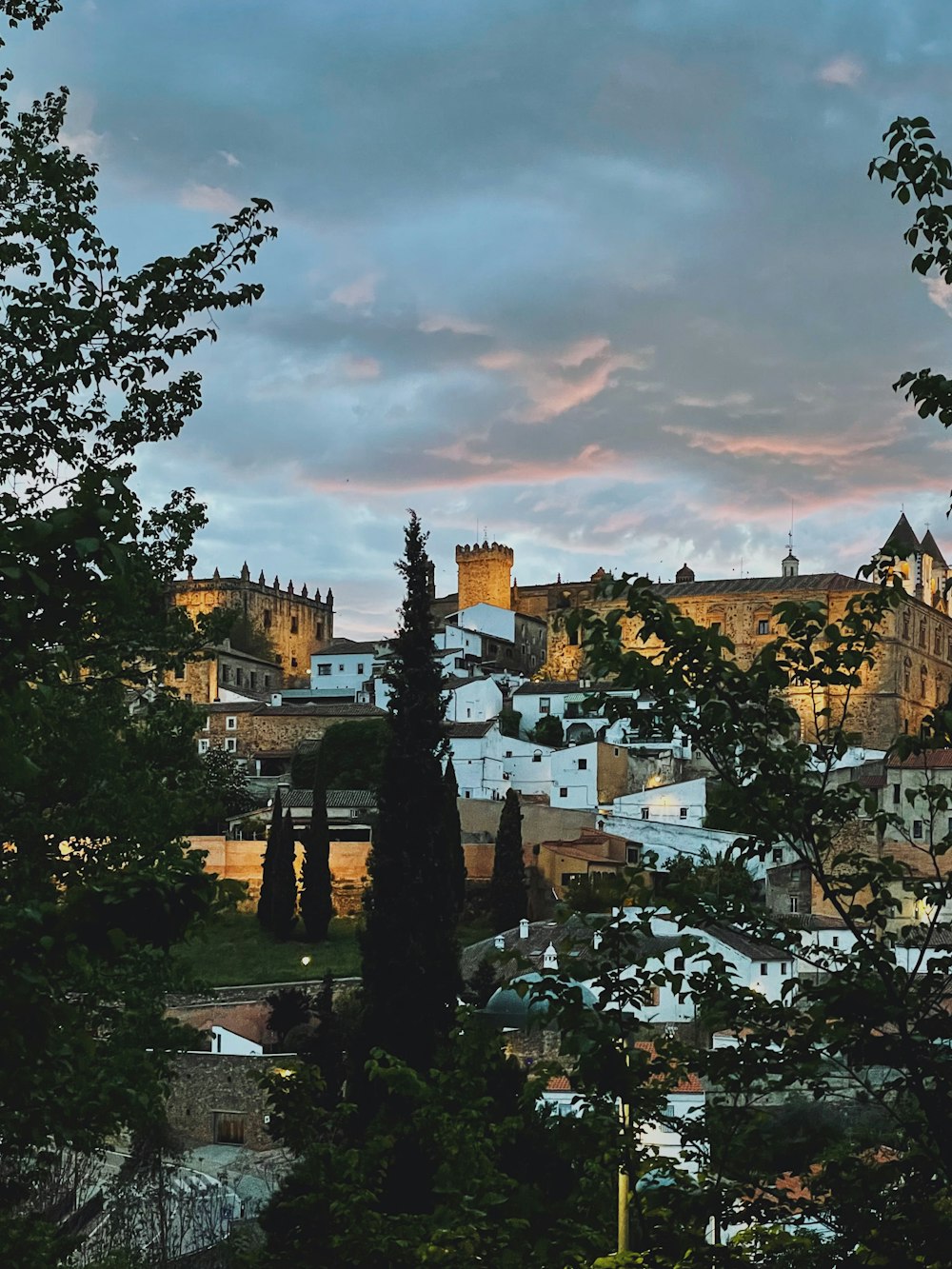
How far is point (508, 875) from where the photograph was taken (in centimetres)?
5119

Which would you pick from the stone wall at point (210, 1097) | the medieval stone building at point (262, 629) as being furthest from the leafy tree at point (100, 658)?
the medieval stone building at point (262, 629)

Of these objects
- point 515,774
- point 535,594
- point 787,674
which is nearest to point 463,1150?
point 787,674

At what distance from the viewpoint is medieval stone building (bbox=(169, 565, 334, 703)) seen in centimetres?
8294

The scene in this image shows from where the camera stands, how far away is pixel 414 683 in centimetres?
2522

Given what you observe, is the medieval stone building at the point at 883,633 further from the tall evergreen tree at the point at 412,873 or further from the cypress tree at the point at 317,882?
the tall evergreen tree at the point at 412,873

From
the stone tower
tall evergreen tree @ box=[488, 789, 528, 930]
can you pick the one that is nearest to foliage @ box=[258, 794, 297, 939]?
tall evergreen tree @ box=[488, 789, 528, 930]

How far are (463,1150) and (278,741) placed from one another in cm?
6400

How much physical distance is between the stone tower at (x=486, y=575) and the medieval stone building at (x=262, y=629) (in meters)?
9.33

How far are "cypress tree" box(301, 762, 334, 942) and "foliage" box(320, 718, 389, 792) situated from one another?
1178 centimetres

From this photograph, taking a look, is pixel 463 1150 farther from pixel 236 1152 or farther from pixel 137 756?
pixel 236 1152

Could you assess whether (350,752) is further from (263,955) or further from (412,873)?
(412,873)

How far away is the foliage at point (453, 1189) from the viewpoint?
6.81 m

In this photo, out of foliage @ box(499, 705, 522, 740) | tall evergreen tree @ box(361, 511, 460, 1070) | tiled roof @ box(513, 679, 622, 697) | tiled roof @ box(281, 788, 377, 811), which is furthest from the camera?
tiled roof @ box(513, 679, 622, 697)

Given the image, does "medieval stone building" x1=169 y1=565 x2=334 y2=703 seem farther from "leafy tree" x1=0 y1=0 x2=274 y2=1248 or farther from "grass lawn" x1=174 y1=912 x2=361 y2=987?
"leafy tree" x1=0 y1=0 x2=274 y2=1248
